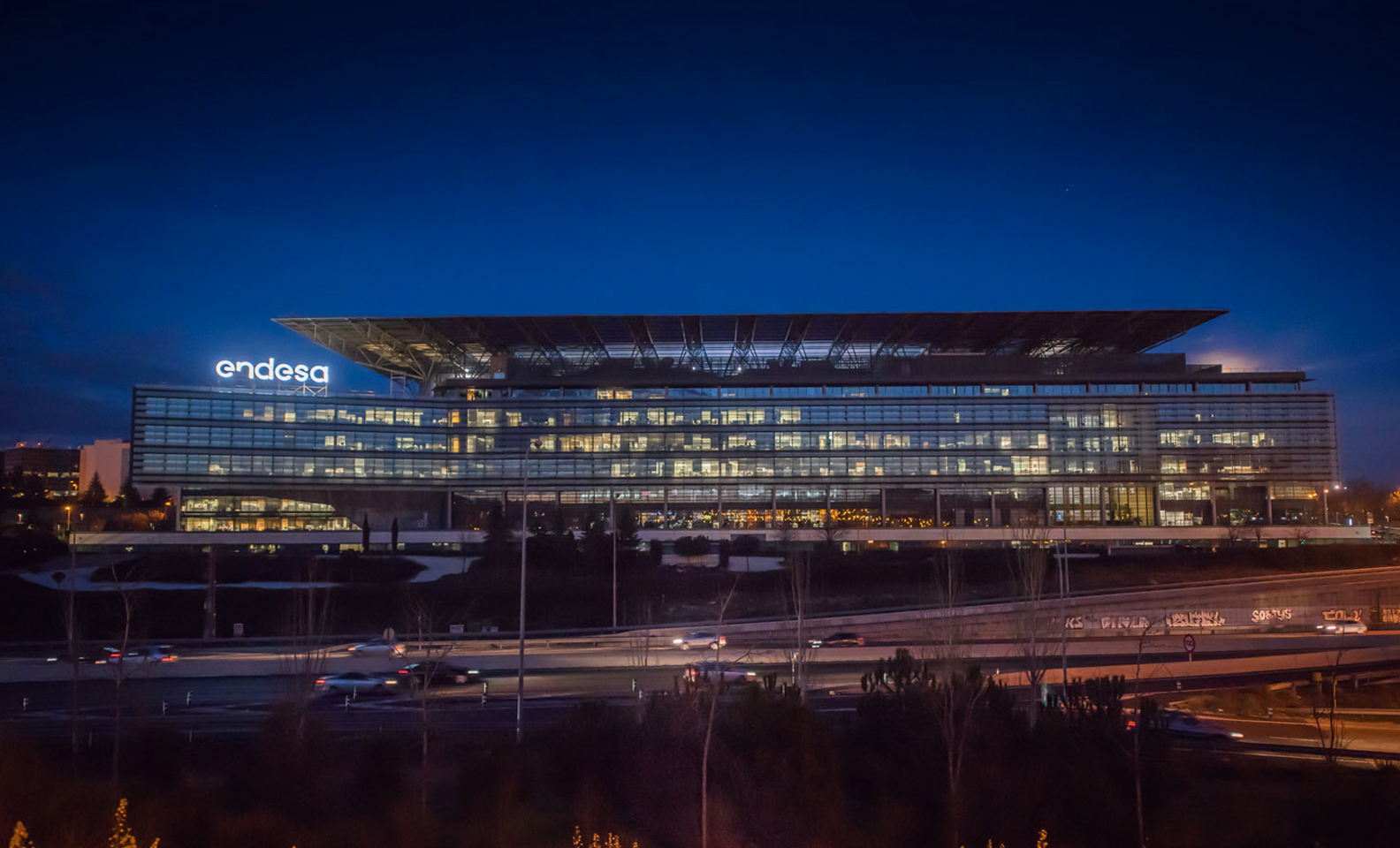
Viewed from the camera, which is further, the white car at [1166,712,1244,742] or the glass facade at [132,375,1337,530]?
the glass facade at [132,375,1337,530]

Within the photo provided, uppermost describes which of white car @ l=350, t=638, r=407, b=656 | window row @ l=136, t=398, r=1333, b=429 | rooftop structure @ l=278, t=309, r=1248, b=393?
rooftop structure @ l=278, t=309, r=1248, b=393

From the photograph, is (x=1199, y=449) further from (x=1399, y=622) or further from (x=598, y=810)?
(x=598, y=810)

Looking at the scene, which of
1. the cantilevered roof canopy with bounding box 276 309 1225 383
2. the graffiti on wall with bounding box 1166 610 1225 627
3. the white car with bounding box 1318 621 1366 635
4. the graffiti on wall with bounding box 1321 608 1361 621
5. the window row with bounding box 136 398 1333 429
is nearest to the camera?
the white car with bounding box 1318 621 1366 635

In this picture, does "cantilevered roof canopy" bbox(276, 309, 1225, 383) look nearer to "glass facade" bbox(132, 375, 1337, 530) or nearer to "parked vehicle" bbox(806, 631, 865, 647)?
"glass facade" bbox(132, 375, 1337, 530)

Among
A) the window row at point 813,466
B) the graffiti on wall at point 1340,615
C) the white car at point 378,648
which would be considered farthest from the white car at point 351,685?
the window row at point 813,466

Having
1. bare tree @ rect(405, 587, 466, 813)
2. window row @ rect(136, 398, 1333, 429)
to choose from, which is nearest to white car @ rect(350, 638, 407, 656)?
bare tree @ rect(405, 587, 466, 813)

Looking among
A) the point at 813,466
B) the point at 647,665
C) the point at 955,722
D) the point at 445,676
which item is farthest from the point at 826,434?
the point at 955,722

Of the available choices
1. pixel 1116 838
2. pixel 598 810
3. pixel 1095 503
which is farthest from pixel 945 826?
pixel 1095 503
